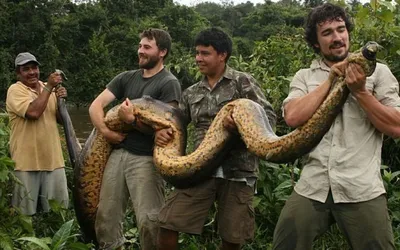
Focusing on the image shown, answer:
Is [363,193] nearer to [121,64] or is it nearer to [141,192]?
[141,192]

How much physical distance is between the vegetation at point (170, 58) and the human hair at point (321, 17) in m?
1.62

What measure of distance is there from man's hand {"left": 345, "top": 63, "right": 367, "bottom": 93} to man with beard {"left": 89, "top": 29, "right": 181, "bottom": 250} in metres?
1.96

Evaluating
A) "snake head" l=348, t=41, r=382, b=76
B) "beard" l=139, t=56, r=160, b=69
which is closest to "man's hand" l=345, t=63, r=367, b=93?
"snake head" l=348, t=41, r=382, b=76

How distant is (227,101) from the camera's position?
412 cm

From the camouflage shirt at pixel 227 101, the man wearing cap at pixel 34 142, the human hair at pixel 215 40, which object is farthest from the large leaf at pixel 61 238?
the human hair at pixel 215 40

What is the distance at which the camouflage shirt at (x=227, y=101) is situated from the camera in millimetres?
4098

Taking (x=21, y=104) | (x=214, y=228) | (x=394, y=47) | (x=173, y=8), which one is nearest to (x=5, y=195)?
(x=21, y=104)

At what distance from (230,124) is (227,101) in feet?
1.09

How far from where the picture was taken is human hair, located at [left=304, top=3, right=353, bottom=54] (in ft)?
11.1

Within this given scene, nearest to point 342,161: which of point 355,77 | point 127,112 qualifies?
point 355,77

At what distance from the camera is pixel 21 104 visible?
5297mm

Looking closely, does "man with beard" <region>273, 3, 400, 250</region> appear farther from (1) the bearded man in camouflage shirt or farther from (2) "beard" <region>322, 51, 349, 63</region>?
(1) the bearded man in camouflage shirt

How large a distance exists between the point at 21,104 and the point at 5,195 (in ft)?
2.94

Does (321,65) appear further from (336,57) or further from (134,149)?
(134,149)
